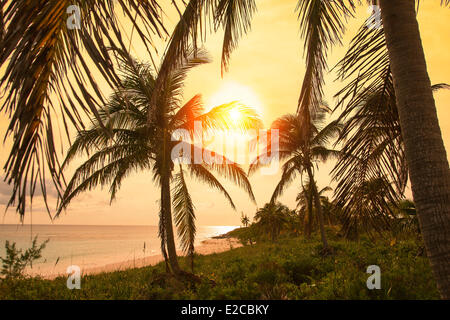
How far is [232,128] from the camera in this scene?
7.87 meters

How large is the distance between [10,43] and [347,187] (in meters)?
3.75

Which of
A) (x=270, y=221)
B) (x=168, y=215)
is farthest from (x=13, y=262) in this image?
(x=270, y=221)

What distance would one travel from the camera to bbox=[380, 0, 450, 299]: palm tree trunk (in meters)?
1.98

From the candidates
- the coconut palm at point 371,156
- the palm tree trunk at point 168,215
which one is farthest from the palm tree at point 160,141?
the coconut palm at point 371,156

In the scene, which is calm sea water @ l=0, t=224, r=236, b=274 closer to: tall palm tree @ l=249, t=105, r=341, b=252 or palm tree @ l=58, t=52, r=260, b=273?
palm tree @ l=58, t=52, r=260, b=273

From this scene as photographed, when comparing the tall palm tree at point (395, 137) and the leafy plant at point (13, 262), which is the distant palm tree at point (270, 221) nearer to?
the leafy plant at point (13, 262)

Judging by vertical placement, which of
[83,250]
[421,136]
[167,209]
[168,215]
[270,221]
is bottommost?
[83,250]

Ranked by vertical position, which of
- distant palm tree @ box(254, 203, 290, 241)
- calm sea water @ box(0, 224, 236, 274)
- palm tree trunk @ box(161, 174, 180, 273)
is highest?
palm tree trunk @ box(161, 174, 180, 273)

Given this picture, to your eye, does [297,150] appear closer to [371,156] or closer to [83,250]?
[371,156]

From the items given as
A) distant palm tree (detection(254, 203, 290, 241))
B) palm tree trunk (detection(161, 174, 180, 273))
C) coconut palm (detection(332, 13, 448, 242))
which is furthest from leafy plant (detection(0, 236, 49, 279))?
distant palm tree (detection(254, 203, 290, 241))

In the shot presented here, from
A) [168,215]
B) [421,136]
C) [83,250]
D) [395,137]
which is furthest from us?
[83,250]

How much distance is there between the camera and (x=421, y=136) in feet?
6.89

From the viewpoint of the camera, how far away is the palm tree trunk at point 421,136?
198 cm
